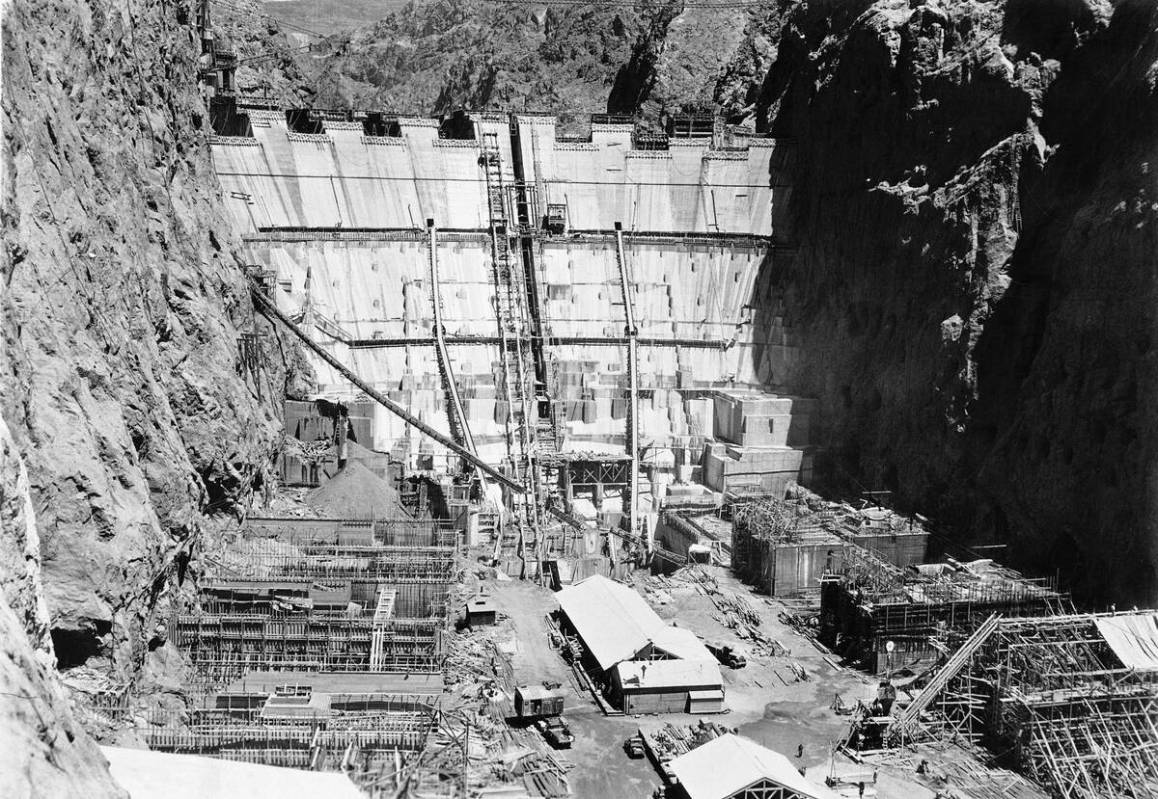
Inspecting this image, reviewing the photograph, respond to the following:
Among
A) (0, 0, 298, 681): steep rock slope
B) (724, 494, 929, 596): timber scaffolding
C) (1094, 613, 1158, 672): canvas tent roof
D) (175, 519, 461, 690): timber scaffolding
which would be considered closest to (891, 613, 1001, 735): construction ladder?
(1094, 613, 1158, 672): canvas tent roof

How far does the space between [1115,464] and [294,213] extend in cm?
5129

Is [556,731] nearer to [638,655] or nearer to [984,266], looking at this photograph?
[638,655]

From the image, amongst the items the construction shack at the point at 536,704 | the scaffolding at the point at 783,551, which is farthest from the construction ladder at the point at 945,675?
the construction shack at the point at 536,704

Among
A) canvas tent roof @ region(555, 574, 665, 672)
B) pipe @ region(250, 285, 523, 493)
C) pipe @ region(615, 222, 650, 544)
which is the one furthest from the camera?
pipe @ region(615, 222, 650, 544)

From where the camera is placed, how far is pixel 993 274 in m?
62.6

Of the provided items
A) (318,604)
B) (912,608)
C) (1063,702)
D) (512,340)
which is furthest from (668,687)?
(512,340)

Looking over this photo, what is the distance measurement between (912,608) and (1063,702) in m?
8.47

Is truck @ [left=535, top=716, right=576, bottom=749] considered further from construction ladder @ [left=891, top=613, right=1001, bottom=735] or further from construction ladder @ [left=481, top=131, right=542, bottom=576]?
construction ladder @ [left=481, top=131, right=542, bottom=576]

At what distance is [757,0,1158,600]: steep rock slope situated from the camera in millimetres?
52719

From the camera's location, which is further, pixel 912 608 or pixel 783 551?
pixel 783 551

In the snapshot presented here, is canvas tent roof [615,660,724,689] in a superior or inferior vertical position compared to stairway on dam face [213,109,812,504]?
inferior

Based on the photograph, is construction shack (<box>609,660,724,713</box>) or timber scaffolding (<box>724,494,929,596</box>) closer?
construction shack (<box>609,660,724,713</box>)

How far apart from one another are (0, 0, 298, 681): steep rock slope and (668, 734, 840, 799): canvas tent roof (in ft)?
55.8

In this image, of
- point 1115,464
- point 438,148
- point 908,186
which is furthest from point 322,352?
point 1115,464
